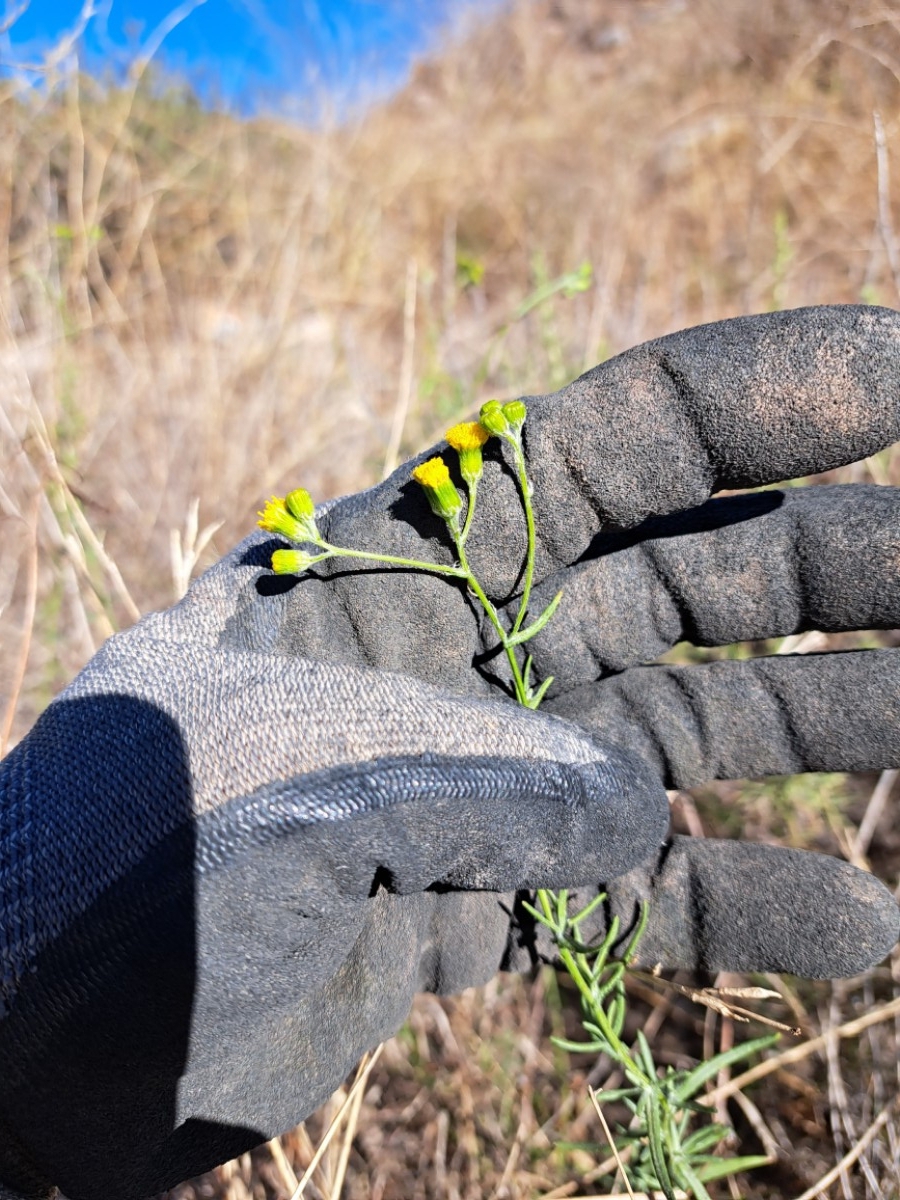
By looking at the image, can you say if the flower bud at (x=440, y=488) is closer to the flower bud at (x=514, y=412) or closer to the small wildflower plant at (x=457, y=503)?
the small wildflower plant at (x=457, y=503)

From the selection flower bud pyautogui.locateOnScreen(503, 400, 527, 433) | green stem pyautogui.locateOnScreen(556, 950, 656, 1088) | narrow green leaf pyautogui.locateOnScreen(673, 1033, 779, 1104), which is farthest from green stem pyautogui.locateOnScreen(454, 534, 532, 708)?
narrow green leaf pyautogui.locateOnScreen(673, 1033, 779, 1104)

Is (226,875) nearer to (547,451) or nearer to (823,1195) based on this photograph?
(547,451)

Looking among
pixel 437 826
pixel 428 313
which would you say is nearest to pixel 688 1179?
pixel 437 826

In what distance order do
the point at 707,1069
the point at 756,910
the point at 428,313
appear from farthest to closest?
the point at 428,313 → the point at 756,910 → the point at 707,1069

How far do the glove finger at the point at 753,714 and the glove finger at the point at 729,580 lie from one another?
73 millimetres

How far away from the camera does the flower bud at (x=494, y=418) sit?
3.90ft

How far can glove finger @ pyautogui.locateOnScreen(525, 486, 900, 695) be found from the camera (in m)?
1.35

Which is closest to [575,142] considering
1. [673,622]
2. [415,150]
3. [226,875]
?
[415,150]

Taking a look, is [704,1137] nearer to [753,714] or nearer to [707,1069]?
[707,1069]

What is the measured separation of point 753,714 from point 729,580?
29cm

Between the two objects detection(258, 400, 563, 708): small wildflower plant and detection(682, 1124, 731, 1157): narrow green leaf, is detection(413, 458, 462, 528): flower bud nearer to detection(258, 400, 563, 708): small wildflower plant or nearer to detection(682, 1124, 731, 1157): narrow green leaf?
detection(258, 400, 563, 708): small wildflower plant

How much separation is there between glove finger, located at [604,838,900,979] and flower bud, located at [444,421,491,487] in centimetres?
90

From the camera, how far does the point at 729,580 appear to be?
146 centimetres

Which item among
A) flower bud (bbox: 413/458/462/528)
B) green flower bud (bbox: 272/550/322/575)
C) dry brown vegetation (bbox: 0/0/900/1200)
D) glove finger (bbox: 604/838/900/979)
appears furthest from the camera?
dry brown vegetation (bbox: 0/0/900/1200)
